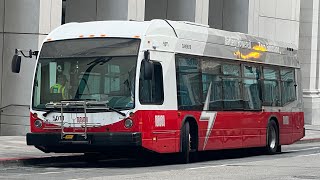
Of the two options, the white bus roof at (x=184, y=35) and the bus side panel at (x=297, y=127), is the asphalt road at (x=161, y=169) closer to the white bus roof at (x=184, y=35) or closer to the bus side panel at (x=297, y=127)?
the white bus roof at (x=184, y=35)

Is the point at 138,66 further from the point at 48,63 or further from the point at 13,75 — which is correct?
the point at 13,75

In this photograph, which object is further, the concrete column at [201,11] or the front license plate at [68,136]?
the concrete column at [201,11]

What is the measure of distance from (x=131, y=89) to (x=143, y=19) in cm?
1496

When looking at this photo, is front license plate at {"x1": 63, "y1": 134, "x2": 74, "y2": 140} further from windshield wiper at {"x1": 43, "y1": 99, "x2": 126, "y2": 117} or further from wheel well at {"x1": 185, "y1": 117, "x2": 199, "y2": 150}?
wheel well at {"x1": 185, "y1": 117, "x2": 199, "y2": 150}

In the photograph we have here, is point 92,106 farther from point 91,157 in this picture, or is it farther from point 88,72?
point 91,157

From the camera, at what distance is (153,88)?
1953 cm

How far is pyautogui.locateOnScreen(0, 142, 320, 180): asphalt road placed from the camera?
1656cm

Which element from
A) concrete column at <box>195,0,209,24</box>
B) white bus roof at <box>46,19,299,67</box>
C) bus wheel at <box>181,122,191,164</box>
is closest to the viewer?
white bus roof at <box>46,19,299,67</box>

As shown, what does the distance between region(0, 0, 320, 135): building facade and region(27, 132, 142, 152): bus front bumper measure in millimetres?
9444

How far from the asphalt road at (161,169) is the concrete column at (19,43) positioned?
21.4 feet

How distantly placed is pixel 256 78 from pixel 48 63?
7135 millimetres

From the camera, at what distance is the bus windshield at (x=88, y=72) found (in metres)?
19.0

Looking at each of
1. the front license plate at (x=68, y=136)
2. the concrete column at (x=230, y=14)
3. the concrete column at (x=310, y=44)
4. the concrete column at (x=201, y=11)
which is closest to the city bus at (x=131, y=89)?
the front license plate at (x=68, y=136)

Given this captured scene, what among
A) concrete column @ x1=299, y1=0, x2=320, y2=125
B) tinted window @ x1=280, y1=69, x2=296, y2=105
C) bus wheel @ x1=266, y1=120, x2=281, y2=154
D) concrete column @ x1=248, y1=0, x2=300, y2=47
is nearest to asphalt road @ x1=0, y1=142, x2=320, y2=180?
bus wheel @ x1=266, y1=120, x2=281, y2=154
